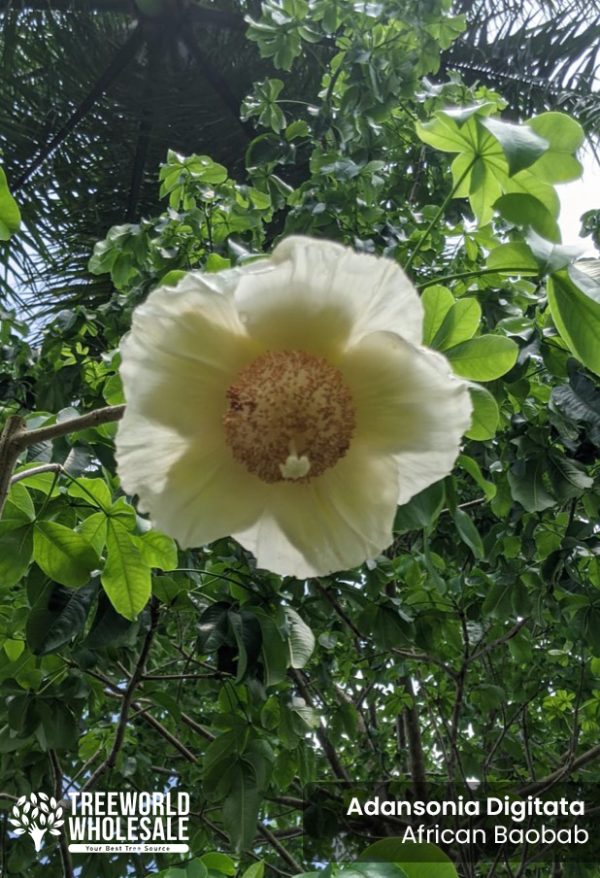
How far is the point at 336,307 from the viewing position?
78 centimetres

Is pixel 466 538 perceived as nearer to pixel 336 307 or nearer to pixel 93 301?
pixel 336 307

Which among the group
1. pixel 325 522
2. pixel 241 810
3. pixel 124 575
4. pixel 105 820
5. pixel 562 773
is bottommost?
pixel 105 820

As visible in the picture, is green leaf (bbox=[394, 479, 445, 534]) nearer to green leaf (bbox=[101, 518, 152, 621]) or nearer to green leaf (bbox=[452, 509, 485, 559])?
green leaf (bbox=[452, 509, 485, 559])

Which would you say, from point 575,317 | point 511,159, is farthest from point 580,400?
point 511,159

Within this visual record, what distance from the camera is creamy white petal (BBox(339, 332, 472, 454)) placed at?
2.51 feet

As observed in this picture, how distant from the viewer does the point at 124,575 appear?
1.12 metres

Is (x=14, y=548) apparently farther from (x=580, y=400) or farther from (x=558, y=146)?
(x=580, y=400)

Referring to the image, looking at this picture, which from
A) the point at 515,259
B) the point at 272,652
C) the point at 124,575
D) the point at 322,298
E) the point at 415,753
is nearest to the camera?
the point at 322,298

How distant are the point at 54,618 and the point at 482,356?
0.69 metres

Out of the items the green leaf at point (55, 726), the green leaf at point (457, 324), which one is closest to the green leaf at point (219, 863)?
the green leaf at point (55, 726)

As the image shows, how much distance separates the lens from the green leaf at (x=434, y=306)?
101cm

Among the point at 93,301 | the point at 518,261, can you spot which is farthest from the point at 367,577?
the point at 93,301

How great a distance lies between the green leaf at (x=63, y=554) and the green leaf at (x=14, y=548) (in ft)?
0.03

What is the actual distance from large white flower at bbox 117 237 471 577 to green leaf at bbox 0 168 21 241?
35 cm
